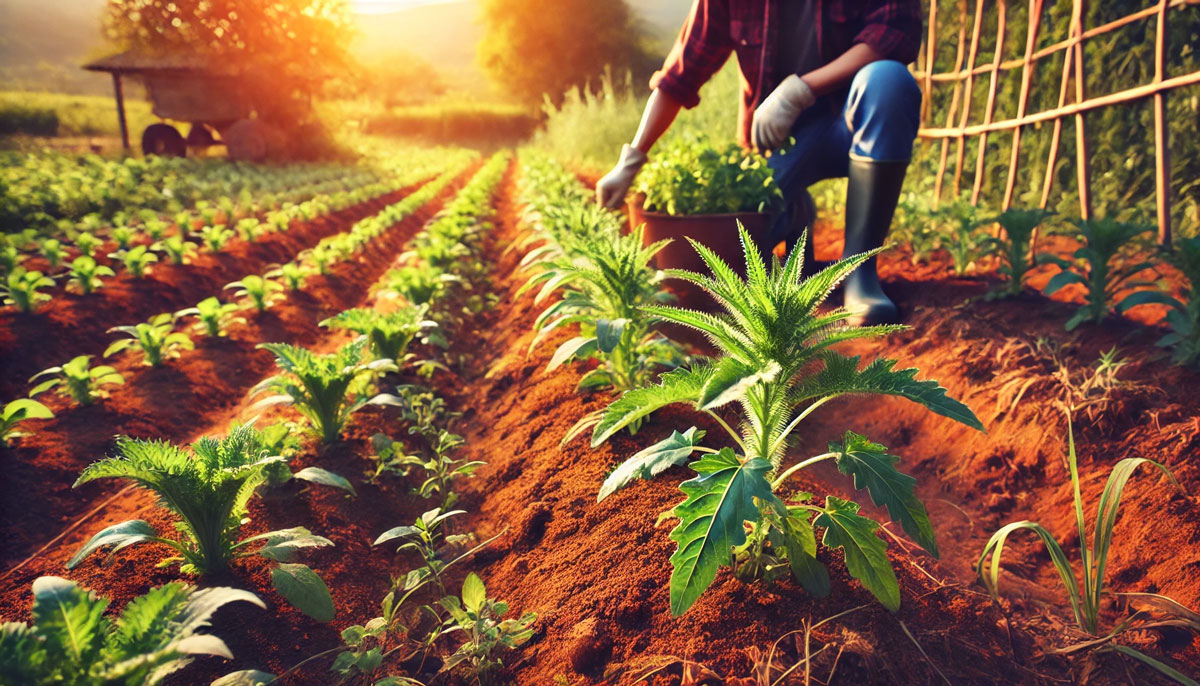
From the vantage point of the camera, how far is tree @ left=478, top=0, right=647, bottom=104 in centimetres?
3266

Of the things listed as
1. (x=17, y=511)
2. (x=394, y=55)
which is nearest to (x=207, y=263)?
(x=17, y=511)

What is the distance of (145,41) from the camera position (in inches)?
684

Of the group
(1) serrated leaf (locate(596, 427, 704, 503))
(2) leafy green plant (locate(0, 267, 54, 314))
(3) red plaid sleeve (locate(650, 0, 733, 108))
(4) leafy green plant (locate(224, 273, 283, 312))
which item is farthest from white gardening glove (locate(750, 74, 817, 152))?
(2) leafy green plant (locate(0, 267, 54, 314))

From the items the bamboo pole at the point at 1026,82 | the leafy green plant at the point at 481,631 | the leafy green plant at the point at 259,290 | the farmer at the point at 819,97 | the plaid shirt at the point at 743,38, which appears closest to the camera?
the leafy green plant at the point at 481,631

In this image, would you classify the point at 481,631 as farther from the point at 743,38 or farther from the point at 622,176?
the point at 743,38

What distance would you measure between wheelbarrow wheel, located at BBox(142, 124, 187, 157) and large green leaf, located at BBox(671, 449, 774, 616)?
60.0 feet

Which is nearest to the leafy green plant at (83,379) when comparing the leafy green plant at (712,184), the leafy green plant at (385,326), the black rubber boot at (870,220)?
the leafy green plant at (385,326)

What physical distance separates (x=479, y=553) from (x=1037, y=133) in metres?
4.45

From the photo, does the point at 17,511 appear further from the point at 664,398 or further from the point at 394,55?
the point at 394,55

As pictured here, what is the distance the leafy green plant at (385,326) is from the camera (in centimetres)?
283

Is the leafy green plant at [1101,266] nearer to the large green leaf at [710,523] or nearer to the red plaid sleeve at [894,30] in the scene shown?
the red plaid sleeve at [894,30]

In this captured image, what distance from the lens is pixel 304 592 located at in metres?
1.52

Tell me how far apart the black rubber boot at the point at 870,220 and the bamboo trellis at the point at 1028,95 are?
4.06 ft

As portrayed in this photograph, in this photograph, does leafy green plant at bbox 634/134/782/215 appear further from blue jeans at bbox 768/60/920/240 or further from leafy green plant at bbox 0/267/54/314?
leafy green plant at bbox 0/267/54/314
